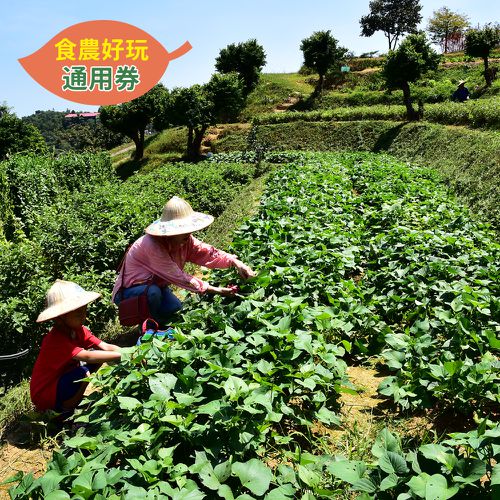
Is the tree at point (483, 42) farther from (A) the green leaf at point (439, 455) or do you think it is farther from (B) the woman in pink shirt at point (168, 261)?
(A) the green leaf at point (439, 455)

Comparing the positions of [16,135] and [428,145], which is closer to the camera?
[428,145]

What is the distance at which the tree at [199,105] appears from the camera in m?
27.0

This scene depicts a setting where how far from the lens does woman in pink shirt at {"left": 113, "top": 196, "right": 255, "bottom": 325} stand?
406 cm

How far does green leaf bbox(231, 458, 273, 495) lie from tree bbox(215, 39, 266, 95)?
38.2 meters

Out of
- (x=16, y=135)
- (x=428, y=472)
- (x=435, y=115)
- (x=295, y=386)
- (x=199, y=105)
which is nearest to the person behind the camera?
(x=428, y=472)

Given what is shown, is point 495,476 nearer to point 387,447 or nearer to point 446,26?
point 387,447

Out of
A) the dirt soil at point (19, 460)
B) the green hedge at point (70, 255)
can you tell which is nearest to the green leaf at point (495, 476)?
the dirt soil at point (19, 460)

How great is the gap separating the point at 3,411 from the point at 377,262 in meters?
4.15

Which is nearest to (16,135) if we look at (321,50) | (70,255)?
(321,50)

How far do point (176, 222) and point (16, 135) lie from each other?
35199 millimetres

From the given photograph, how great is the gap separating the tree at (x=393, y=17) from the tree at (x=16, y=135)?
4077cm

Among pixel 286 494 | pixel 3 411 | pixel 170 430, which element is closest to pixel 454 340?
pixel 286 494

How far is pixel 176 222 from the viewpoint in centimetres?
414

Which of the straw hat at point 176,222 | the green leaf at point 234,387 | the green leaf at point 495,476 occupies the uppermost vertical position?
the straw hat at point 176,222
